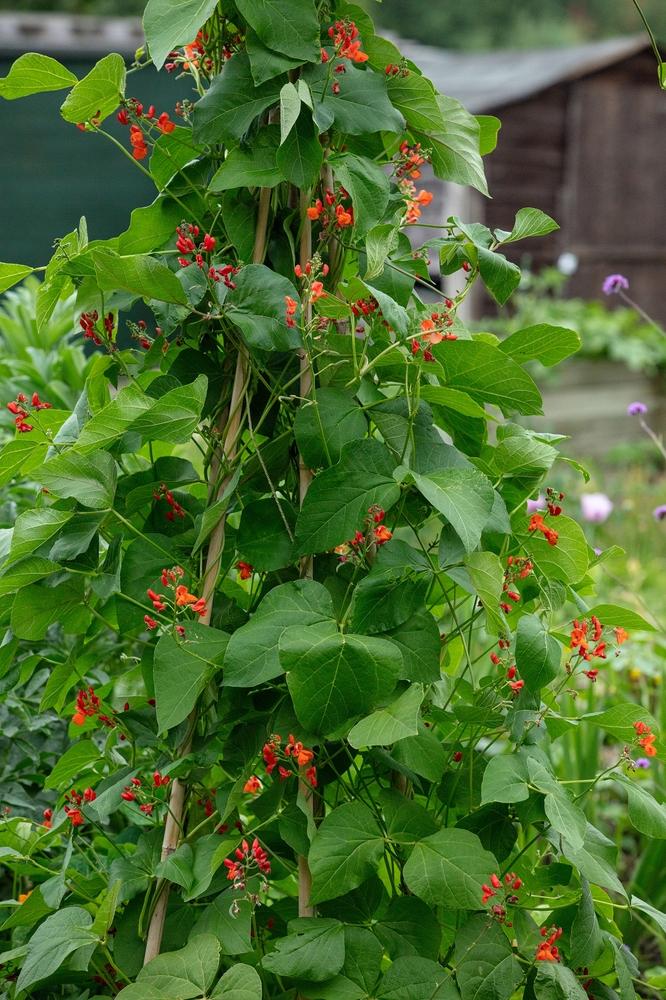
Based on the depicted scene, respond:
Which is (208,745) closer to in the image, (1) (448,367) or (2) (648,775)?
(1) (448,367)

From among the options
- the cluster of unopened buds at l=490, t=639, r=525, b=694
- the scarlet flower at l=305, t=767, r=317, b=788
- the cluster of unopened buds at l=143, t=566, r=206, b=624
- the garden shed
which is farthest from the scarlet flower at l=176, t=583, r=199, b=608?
the garden shed

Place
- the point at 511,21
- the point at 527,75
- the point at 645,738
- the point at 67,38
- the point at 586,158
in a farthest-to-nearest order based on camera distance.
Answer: the point at 511,21 → the point at 527,75 → the point at 586,158 → the point at 67,38 → the point at 645,738

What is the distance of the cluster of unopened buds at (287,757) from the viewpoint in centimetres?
105

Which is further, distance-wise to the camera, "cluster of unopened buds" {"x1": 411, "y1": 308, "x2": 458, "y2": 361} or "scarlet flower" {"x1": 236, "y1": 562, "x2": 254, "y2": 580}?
"scarlet flower" {"x1": 236, "y1": 562, "x2": 254, "y2": 580}

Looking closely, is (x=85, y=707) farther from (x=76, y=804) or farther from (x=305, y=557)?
(x=305, y=557)

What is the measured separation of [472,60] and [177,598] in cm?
1015

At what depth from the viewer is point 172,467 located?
1238 millimetres

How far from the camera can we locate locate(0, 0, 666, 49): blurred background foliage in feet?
81.5

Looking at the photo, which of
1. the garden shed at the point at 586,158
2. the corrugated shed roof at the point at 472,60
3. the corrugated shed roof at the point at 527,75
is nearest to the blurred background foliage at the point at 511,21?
the corrugated shed roof at the point at 472,60

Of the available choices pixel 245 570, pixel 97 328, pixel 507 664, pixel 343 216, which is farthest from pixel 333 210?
pixel 507 664

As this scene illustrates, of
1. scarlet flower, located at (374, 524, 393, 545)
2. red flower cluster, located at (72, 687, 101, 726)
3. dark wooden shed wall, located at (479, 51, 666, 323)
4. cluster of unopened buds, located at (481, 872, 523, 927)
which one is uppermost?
scarlet flower, located at (374, 524, 393, 545)

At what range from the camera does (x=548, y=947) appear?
1100 mm

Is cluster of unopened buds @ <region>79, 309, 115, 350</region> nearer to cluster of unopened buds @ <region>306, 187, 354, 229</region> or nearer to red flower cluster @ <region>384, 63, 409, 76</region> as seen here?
cluster of unopened buds @ <region>306, 187, 354, 229</region>

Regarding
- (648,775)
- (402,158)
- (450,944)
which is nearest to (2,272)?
(402,158)
